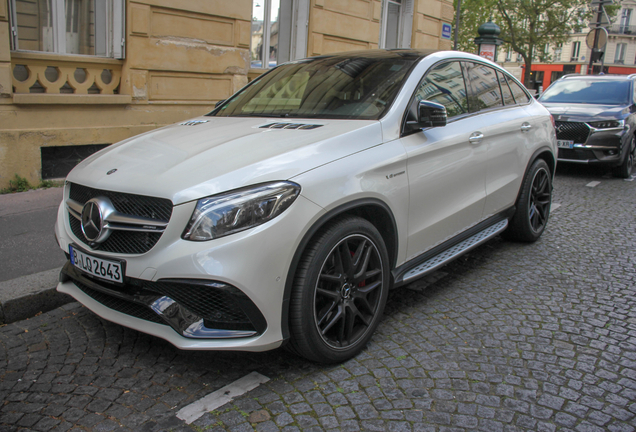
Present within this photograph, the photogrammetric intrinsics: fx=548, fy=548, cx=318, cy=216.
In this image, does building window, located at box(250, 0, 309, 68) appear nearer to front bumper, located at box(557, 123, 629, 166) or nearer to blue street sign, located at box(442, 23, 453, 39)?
front bumper, located at box(557, 123, 629, 166)

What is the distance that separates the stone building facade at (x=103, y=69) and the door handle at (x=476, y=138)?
5.29 metres

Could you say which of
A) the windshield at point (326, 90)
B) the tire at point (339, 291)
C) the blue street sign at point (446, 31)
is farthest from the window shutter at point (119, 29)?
the blue street sign at point (446, 31)

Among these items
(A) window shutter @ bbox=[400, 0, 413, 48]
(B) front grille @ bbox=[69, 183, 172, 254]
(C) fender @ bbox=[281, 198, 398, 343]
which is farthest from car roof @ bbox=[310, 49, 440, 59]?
(A) window shutter @ bbox=[400, 0, 413, 48]

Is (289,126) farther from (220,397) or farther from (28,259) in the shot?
(28,259)

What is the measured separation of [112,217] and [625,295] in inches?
140

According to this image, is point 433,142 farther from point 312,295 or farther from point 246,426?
point 246,426

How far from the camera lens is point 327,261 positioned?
2809 mm

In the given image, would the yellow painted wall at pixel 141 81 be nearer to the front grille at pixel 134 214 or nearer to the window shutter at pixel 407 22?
the front grille at pixel 134 214

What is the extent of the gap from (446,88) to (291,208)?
6.41 ft

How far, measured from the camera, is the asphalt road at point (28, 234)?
13.5 feet

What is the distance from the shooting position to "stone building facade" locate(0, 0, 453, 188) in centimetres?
668

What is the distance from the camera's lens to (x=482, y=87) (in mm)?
4430

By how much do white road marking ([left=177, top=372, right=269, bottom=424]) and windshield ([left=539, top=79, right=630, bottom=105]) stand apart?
30.2 ft

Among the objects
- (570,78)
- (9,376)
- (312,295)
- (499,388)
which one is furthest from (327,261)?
(570,78)
